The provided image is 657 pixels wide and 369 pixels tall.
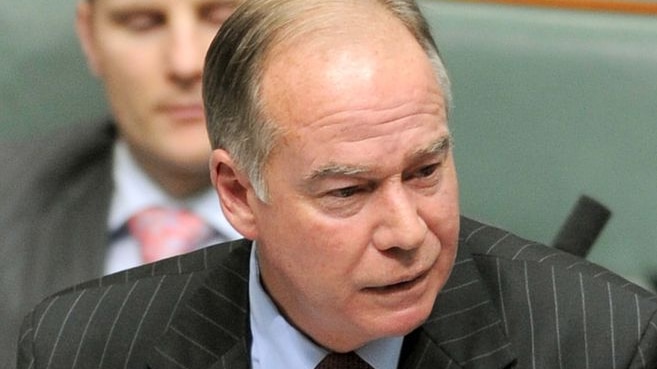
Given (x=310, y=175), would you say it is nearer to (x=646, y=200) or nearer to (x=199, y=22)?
(x=199, y=22)

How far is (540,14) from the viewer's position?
2.01 meters

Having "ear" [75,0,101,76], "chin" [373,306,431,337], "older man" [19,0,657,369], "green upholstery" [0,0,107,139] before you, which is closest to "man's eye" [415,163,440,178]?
"older man" [19,0,657,369]

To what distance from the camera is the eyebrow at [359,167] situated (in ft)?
3.87

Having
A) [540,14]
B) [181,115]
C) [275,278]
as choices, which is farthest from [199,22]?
[275,278]

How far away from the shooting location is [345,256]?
1.21 metres

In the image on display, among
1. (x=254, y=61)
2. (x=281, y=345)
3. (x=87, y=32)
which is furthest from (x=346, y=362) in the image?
(x=87, y=32)

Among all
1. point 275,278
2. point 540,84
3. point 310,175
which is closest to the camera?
point 310,175

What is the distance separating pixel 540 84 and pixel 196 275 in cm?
72

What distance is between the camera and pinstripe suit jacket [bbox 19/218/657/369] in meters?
1.32

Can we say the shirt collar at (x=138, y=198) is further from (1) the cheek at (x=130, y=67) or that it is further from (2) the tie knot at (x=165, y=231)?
(1) the cheek at (x=130, y=67)

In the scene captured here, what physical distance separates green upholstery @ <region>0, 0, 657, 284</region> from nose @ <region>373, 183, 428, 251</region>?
0.85 m

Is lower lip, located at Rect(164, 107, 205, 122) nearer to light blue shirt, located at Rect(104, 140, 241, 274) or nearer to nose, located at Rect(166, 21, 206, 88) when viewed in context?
nose, located at Rect(166, 21, 206, 88)

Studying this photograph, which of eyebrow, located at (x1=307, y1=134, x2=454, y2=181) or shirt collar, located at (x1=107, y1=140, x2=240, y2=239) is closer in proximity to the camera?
eyebrow, located at (x1=307, y1=134, x2=454, y2=181)

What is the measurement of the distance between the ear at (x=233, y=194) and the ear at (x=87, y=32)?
2.44 feet
